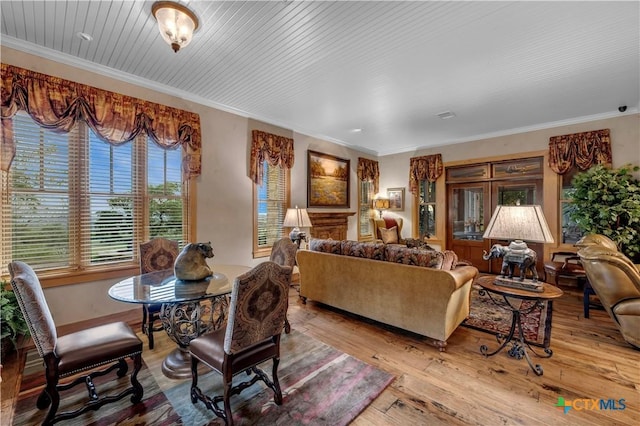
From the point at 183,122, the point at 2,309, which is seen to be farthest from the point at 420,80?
the point at 2,309

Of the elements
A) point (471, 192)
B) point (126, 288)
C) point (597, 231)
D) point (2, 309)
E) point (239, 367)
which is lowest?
point (239, 367)

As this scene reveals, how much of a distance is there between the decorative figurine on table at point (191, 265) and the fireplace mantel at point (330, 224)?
10.6ft

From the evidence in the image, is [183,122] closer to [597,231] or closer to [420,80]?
[420,80]

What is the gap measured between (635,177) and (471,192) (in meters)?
Answer: 2.42

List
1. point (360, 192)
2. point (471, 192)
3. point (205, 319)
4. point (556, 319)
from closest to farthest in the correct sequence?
1. point (205, 319)
2. point (556, 319)
3. point (471, 192)
4. point (360, 192)

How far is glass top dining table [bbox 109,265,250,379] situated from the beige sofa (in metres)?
1.40

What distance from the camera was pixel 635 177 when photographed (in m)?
4.32

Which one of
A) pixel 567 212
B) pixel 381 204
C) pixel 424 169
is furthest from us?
pixel 381 204

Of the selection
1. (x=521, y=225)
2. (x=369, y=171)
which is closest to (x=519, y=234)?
(x=521, y=225)

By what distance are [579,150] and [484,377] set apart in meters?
4.67

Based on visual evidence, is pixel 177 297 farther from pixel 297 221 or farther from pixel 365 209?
pixel 365 209

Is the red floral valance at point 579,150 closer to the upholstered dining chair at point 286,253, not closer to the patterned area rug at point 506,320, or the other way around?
the patterned area rug at point 506,320

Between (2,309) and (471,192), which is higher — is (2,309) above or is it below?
below

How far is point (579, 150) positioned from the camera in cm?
469
